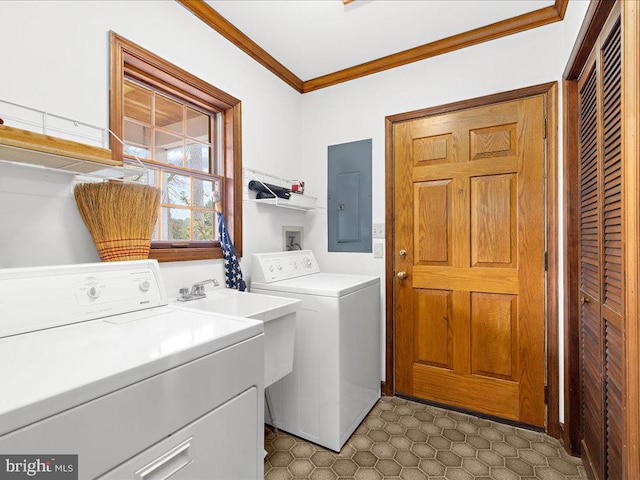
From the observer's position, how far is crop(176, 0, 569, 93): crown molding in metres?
1.87

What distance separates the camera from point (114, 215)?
51.8 inches

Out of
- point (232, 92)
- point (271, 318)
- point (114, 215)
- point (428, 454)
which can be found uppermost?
point (232, 92)

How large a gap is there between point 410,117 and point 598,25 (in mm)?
1140

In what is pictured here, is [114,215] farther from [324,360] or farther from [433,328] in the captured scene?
[433,328]

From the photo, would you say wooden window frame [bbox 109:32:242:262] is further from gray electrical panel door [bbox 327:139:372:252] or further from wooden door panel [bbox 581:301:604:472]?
wooden door panel [bbox 581:301:604:472]

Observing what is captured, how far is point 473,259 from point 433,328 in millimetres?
548

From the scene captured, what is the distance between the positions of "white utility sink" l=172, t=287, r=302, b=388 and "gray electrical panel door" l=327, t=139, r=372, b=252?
1.08 metres

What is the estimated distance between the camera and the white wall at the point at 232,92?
3.95 ft

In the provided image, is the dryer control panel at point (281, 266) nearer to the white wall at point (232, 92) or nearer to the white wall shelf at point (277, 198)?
the white wall at point (232, 92)

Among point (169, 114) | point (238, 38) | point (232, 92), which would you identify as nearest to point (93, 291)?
point (169, 114)

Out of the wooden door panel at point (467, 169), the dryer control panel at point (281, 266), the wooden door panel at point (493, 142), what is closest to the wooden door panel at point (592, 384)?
the wooden door panel at point (467, 169)

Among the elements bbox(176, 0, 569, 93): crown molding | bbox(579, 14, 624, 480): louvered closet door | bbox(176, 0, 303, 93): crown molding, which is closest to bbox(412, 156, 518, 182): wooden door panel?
bbox(579, 14, 624, 480): louvered closet door

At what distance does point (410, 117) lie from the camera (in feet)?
7.66

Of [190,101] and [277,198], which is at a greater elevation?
[190,101]
